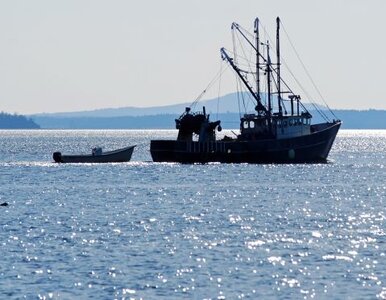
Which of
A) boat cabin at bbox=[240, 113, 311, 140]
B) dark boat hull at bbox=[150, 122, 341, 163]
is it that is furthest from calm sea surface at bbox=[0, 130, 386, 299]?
dark boat hull at bbox=[150, 122, 341, 163]

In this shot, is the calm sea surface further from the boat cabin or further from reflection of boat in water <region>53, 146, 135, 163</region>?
reflection of boat in water <region>53, 146, 135, 163</region>

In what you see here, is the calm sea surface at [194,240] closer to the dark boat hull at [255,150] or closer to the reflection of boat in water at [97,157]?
the dark boat hull at [255,150]

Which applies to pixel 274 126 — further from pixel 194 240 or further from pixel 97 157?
pixel 194 240

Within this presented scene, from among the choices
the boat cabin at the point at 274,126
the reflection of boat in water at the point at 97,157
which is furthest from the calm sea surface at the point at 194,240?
the reflection of boat in water at the point at 97,157

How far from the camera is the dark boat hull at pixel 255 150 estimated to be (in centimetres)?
13525

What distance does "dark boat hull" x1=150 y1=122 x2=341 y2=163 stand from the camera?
135 metres

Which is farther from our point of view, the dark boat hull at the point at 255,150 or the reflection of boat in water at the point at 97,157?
the reflection of boat in water at the point at 97,157

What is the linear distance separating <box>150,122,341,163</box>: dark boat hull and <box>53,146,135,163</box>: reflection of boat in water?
1181 centimetres

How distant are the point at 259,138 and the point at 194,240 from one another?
7523cm

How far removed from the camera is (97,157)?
15362cm

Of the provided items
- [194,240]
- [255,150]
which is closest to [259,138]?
[255,150]

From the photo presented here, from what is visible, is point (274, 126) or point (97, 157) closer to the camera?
→ point (274, 126)

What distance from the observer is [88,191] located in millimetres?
101000

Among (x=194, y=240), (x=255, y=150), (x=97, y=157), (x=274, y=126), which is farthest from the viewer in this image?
(x=97, y=157)
